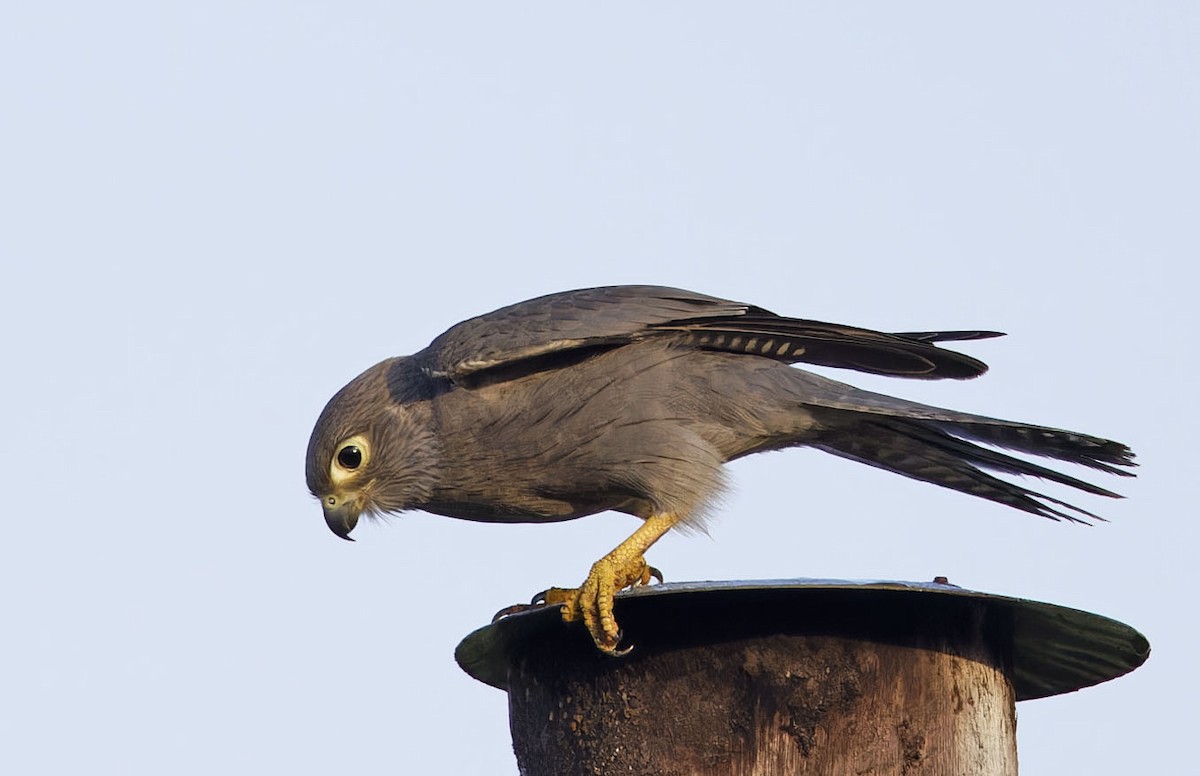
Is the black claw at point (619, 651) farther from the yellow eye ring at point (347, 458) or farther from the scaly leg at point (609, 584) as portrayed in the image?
the yellow eye ring at point (347, 458)

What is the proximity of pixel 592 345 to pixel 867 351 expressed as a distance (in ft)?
3.80

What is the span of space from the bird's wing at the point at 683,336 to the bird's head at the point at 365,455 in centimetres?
35

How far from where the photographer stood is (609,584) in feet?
17.5

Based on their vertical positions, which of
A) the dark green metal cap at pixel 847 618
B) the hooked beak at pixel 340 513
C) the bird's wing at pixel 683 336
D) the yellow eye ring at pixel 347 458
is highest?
the bird's wing at pixel 683 336

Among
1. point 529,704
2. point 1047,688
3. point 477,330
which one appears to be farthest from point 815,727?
point 477,330

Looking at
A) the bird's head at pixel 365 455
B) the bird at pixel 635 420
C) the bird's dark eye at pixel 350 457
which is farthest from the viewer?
the bird's dark eye at pixel 350 457

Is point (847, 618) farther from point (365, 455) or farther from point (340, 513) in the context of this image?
point (340, 513)

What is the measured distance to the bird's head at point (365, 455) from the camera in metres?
6.32

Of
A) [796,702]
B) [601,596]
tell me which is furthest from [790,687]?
[601,596]

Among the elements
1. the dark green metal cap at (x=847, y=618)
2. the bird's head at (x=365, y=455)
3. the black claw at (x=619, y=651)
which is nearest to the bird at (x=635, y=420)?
the bird's head at (x=365, y=455)

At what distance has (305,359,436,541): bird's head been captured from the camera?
6.32m

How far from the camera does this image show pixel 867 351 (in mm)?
6055

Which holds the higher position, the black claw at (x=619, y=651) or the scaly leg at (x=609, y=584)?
the scaly leg at (x=609, y=584)

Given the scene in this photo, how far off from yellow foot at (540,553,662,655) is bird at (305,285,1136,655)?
0.11 ft
